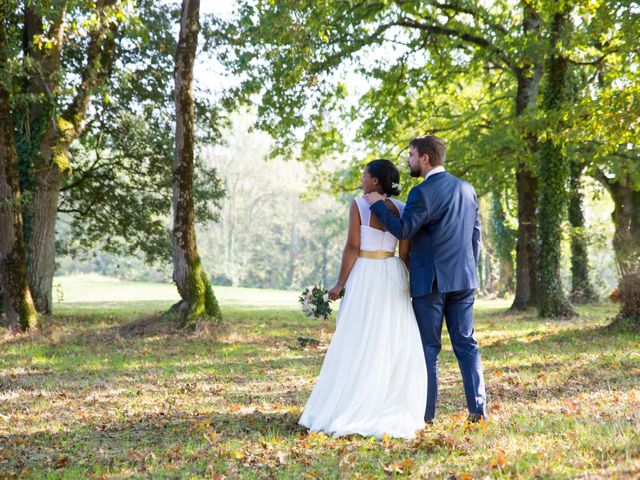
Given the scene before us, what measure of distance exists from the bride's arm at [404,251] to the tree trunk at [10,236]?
32.3 feet

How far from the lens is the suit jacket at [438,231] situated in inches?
215

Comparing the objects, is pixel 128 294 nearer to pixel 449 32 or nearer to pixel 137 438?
pixel 449 32

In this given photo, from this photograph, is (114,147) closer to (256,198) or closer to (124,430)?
(124,430)

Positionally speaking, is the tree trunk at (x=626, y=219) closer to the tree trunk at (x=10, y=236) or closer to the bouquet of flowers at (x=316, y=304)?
the bouquet of flowers at (x=316, y=304)

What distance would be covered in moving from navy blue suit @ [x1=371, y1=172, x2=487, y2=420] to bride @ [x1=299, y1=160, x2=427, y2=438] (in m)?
0.16

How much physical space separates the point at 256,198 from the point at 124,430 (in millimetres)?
64469

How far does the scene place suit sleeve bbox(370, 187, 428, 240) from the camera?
5426mm

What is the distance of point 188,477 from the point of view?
4375 millimetres

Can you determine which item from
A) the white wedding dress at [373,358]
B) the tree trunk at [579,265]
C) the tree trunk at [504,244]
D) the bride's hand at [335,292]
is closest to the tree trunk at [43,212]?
the bride's hand at [335,292]

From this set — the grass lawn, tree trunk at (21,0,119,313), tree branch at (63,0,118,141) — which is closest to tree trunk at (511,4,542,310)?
the grass lawn

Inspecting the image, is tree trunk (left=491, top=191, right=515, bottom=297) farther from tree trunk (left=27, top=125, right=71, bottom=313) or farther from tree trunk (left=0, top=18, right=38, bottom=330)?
tree trunk (left=0, top=18, right=38, bottom=330)

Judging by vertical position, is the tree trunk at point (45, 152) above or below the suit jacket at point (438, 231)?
above

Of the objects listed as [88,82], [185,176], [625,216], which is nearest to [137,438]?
[185,176]

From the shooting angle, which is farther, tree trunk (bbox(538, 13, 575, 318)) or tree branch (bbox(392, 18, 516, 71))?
tree branch (bbox(392, 18, 516, 71))
